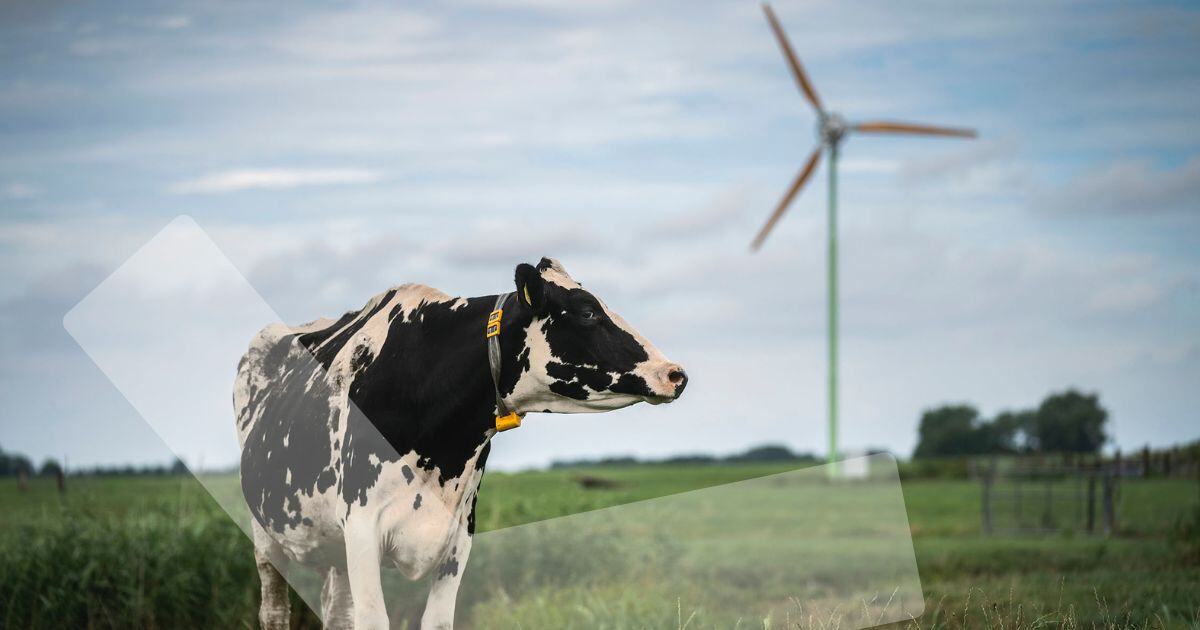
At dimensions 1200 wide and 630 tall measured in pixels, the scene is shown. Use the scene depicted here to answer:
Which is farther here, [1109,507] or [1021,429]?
[1021,429]

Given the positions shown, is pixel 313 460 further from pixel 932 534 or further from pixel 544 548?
pixel 932 534

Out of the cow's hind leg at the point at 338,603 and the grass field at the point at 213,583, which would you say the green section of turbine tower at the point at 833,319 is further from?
the cow's hind leg at the point at 338,603

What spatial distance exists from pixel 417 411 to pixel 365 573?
0.88 metres

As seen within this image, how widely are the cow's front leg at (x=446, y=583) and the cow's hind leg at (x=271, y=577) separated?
1490 mm

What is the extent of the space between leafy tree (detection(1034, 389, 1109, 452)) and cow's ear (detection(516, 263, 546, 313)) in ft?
263

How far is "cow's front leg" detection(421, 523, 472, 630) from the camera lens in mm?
6289

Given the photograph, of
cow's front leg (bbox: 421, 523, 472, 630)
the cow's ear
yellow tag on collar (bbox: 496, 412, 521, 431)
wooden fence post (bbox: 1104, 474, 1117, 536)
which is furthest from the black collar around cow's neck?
wooden fence post (bbox: 1104, 474, 1117, 536)

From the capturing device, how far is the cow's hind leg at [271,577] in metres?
7.34

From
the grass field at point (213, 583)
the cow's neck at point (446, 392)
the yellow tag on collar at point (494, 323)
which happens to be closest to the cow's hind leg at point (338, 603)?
the cow's neck at point (446, 392)

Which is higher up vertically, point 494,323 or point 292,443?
point 494,323

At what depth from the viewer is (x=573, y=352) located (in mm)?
5777

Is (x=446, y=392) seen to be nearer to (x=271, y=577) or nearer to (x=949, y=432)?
(x=271, y=577)

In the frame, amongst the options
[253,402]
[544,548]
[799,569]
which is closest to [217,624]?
[544,548]

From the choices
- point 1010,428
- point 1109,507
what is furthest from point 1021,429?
point 1109,507
